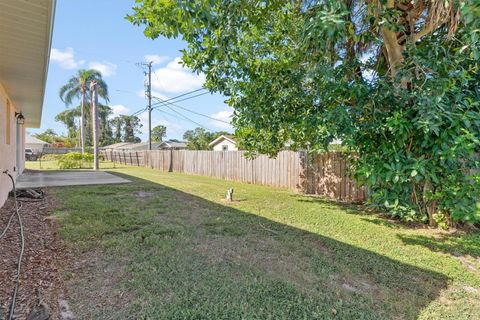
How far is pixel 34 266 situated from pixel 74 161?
58.1 feet

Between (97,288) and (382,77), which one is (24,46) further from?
(382,77)

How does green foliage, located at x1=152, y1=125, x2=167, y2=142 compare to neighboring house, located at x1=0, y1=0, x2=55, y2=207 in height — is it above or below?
above

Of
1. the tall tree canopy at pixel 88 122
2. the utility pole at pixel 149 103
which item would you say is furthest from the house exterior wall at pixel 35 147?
the utility pole at pixel 149 103

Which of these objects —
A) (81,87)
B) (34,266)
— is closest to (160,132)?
(81,87)

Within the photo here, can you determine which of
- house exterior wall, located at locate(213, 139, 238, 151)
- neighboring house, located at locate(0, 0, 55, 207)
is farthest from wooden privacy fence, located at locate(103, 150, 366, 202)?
house exterior wall, located at locate(213, 139, 238, 151)

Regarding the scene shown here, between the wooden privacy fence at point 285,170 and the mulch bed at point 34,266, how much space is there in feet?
20.9

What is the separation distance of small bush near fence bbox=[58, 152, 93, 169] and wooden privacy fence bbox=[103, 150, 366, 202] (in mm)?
6411

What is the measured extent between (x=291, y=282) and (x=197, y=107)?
2563cm

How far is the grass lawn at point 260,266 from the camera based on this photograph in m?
2.49

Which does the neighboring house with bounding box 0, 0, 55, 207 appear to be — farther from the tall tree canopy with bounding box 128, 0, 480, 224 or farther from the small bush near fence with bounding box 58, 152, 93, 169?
the small bush near fence with bounding box 58, 152, 93, 169

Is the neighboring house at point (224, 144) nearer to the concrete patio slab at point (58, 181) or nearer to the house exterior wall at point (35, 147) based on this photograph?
the concrete patio slab at point (58, 181)

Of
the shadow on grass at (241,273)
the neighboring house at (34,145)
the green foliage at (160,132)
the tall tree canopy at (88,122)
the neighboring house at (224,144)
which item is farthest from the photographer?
the green foliage at (160,132)

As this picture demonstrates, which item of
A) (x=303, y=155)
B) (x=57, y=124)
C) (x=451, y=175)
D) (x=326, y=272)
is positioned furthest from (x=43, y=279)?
(x=57, y=124)

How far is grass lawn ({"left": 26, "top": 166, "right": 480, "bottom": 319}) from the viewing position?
249cm
